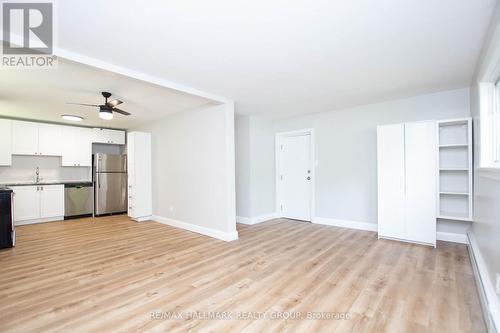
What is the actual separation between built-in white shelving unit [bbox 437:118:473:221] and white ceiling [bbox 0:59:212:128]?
3.79 metres

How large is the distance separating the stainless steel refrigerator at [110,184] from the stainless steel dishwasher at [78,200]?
4.9 inches

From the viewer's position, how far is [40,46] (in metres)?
2.11

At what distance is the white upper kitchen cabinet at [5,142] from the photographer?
4.75m

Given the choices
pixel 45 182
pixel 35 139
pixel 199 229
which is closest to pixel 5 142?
pixel 35 139

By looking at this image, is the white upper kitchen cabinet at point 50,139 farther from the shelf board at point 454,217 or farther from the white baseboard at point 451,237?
the white baseboard at point 451,237

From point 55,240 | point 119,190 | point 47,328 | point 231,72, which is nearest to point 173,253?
point 47,328

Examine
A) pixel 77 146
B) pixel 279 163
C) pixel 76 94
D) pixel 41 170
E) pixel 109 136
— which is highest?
pixel 76 94

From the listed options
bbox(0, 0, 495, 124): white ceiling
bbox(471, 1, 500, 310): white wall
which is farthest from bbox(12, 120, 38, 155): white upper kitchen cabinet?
bbox(471, 1, 500, 310): white wall

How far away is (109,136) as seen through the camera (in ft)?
20.2

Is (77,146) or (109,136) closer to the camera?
(77,146)

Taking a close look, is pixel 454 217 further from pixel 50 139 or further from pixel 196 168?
pixel 50 139

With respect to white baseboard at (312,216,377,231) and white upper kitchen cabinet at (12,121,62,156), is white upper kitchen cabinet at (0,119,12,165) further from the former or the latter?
white baseboard at (312,216,377,231)

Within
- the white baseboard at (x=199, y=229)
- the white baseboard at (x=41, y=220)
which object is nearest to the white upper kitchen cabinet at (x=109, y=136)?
the white baseboard at (x=41, y=220)

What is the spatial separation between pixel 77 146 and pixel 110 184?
3.91 ft
